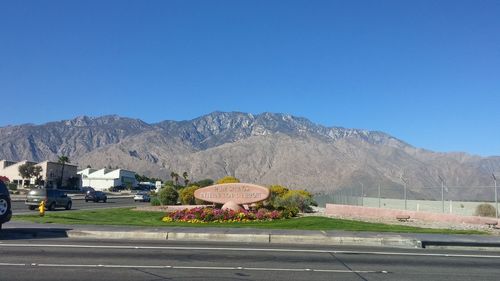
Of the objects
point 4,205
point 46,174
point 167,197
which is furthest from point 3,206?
point 46,174

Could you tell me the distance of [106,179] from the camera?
143250mm

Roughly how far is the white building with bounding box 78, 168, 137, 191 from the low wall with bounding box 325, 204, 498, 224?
111485mm

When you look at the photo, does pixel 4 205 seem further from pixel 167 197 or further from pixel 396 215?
pixel 167 197

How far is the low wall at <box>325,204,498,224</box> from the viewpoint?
2776 cm

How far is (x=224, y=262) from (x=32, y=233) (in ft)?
28.4

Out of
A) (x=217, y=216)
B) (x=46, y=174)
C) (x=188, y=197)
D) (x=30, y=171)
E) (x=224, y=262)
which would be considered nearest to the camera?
(x=224, y=262)

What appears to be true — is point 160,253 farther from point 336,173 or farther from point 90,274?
point 336,173

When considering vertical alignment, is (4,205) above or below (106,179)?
below

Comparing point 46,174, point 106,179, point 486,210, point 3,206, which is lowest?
point 3,206

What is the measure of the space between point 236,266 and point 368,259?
12.2 feet

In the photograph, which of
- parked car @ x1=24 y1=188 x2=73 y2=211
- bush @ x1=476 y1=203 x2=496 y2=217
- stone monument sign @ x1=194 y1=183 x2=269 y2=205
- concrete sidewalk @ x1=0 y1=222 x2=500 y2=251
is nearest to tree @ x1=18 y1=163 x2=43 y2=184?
parked car @ x1=24 y1=188 x2=73 y2=211

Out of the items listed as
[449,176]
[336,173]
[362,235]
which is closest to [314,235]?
[362,235]

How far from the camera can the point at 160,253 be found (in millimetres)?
13320

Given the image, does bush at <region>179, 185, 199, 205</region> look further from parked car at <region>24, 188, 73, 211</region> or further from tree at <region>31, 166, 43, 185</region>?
tree at <region>31, 166, 43, 185</region>
